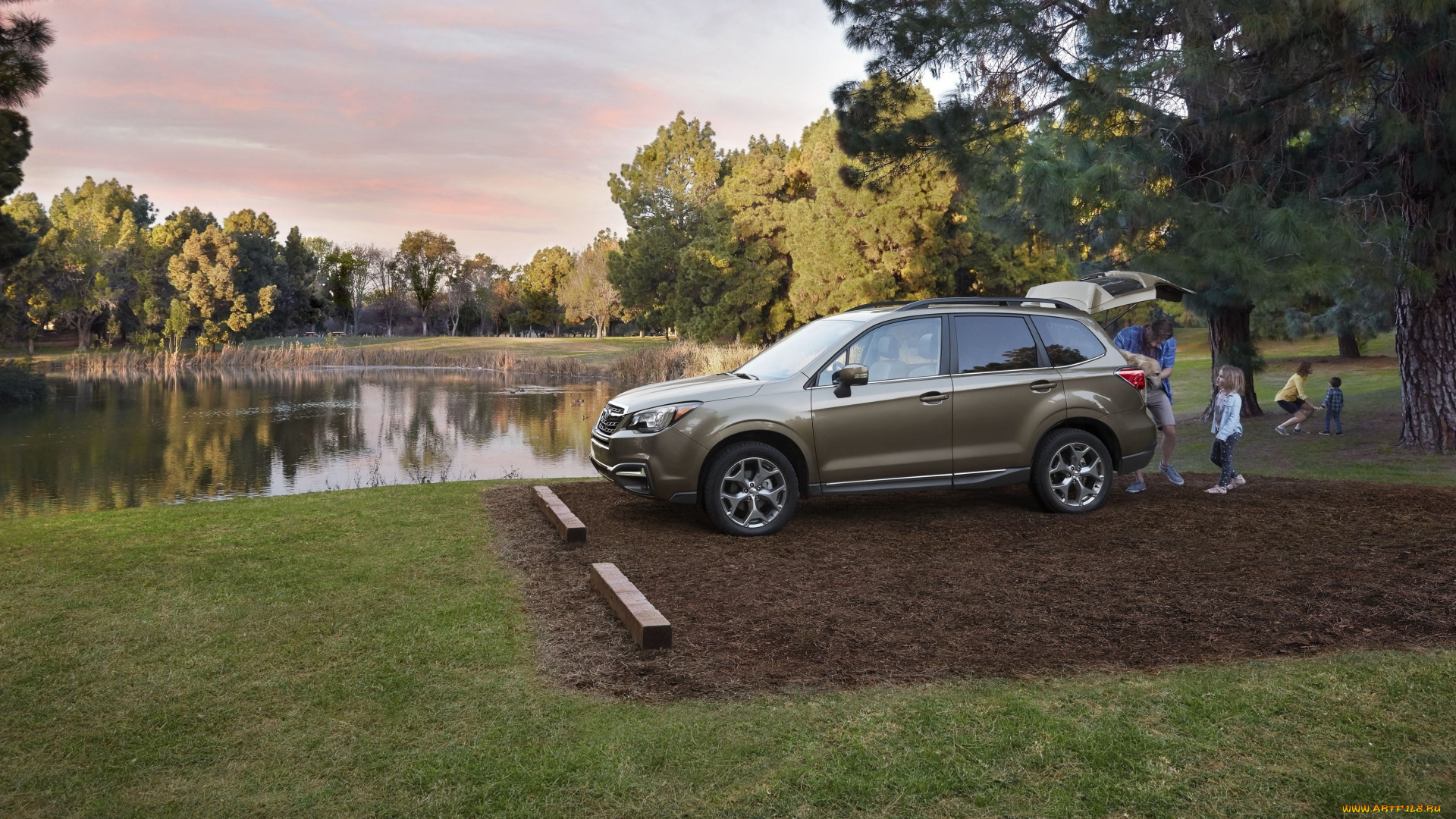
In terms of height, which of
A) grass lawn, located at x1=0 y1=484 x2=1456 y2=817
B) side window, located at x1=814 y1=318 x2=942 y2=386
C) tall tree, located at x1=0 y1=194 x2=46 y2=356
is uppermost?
tall tree, located at x1=0 y1=194 x2=46 y2=356

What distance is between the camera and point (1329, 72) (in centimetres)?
1306

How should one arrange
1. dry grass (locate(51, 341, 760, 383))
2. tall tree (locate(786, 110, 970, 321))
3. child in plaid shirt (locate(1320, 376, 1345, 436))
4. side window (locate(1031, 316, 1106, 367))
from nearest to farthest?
side window (locate(1031, 316, 1106, 367))
child in plaid shirt (locate(1320, 376, 1345, 436))
tall tree (locate(786, 110, 970, 321))
dry grass (locate(51, 341, 760, 383))

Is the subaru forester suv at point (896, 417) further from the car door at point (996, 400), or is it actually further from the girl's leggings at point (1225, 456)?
the girl's leggings at point (1225, 456)

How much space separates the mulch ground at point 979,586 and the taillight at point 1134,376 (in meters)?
1.21

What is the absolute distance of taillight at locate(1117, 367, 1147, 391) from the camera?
9.54 metres

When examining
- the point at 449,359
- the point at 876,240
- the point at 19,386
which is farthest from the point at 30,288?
the point at 876,240

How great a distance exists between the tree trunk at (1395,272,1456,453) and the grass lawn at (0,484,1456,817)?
10.3 metres

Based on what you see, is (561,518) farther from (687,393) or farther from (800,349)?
(800,349)

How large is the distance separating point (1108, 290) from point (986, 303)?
3687 mm

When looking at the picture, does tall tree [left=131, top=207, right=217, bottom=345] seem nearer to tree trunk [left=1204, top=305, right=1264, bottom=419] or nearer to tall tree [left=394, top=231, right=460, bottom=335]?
tall tree [left=394, top=231, right=460, bottom=335]

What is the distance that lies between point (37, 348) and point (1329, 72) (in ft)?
249

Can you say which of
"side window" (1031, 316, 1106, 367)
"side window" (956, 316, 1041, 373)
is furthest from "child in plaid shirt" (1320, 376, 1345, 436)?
"side window" (956, 316, 1041, 373)

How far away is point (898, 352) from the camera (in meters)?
9.08

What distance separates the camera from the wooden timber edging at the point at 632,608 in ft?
18.3
